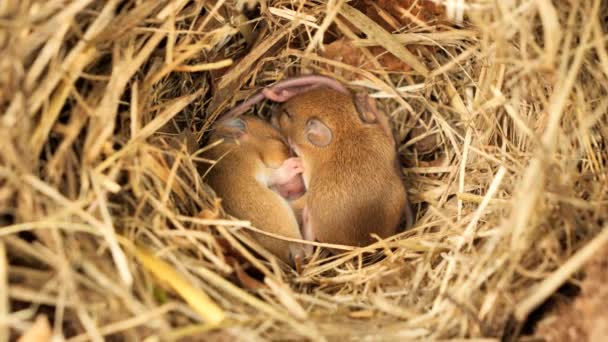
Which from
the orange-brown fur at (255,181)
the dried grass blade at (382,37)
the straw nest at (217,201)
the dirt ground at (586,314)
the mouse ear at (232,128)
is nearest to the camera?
the dirt ground at (586,314)

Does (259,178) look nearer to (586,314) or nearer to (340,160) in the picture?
(340,160)

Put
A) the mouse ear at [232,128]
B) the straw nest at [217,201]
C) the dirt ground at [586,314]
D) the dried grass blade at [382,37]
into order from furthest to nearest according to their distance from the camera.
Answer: the mouse ear at [232,128]
the dried grass blade at [382,37]
the straw nest at [217,201]
the dirt ground at [586,314]

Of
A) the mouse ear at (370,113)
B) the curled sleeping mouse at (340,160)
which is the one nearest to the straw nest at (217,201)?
the curled sleeping mouse at (340,160)

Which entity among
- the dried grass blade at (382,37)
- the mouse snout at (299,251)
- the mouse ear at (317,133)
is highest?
the dried grass blade at (382,37)

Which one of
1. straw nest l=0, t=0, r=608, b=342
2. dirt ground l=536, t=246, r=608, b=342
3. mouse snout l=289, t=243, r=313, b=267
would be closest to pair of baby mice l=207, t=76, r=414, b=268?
mouse snout l=289, t=243, r=313, b=267

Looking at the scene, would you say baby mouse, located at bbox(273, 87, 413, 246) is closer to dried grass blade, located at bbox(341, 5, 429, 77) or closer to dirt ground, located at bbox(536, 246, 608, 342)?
dried grass blade, located at bbox(341, 5, 429, 77)

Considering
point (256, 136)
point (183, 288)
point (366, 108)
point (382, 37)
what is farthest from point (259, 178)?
point (183, 288)

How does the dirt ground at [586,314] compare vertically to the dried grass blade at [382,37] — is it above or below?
below

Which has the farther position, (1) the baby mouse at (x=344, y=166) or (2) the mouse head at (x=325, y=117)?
(2) the mouse head at (x=325, y=117)

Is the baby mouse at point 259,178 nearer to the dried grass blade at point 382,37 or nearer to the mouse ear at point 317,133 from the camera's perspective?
the mouse ear at point 317,133
